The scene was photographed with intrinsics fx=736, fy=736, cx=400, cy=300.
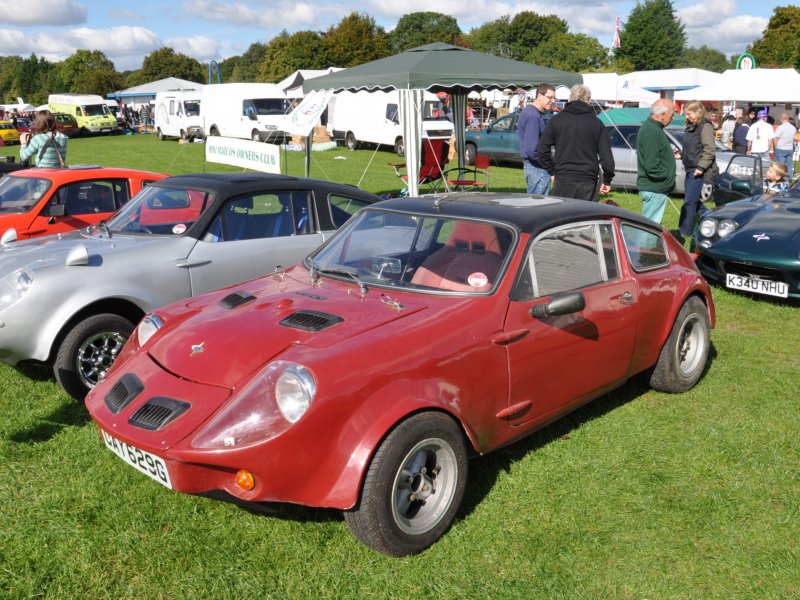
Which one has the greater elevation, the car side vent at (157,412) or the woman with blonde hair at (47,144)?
the woman with blonde hair at (47,144)

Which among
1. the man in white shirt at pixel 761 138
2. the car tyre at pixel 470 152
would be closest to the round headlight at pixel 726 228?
the man in white shirt at pixel 761 138

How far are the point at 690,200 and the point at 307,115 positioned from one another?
6.66 meters

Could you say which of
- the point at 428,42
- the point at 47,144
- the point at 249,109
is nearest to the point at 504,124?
the point at 249,109

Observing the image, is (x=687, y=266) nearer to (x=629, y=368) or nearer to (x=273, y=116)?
(x=629, y=368)

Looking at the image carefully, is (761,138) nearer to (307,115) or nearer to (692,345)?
(307,115)

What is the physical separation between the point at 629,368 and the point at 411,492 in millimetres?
1952

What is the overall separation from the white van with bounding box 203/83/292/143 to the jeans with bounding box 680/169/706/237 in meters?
21.9

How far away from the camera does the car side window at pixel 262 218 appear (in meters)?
5.90

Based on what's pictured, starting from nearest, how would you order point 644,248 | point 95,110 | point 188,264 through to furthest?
point 644,248 → point 188,264 → point 95,110

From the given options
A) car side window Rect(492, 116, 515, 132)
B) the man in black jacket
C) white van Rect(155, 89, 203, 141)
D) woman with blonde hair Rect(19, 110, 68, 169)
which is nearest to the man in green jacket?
the man in black jacket

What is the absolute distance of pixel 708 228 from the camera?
26.3 ft

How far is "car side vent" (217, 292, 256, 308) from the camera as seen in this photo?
3.97 m

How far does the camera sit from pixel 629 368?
463cm

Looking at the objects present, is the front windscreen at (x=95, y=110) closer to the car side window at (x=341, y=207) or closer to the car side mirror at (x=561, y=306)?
the car side window at (x=341, y=207)
